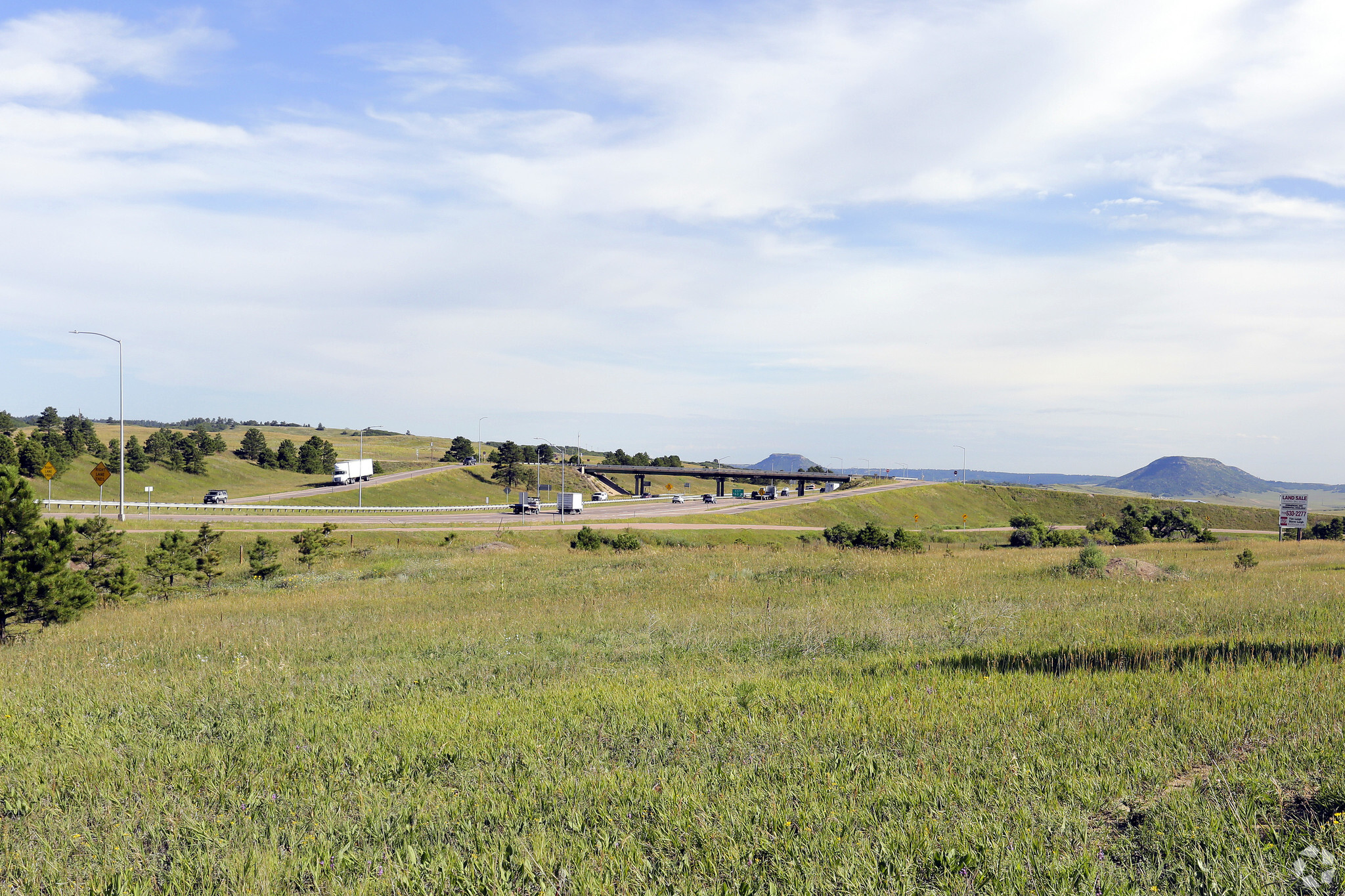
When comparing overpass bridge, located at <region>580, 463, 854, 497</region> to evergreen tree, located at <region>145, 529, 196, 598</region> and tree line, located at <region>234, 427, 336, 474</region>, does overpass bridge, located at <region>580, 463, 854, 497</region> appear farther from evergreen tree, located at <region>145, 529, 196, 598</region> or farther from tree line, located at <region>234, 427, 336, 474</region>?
evergreen tree, located at <region>145, 529, 196, 598</region>

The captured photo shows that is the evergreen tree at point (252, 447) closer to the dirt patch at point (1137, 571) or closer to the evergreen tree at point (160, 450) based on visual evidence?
the evergreen tree at point (160, 450)

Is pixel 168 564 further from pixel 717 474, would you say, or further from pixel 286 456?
pixel 717 474

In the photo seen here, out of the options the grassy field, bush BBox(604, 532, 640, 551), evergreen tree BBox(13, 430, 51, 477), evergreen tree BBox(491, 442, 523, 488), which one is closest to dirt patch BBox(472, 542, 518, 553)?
bush BBox(604, 532, 640, 551)

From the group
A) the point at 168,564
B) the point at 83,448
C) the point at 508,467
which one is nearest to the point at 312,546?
the point at 168,564

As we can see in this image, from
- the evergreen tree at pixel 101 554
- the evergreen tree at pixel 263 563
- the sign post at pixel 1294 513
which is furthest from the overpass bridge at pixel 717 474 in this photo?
the evergreen tree at pixel 101 554

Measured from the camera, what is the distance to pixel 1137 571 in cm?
1970

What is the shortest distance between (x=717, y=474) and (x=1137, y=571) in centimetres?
10966

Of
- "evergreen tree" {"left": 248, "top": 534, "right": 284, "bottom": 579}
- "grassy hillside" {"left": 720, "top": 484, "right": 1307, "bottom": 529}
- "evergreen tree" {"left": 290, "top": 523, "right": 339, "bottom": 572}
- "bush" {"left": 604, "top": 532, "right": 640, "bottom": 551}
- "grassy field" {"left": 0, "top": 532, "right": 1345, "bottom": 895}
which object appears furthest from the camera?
"grassy hillside" {"left": 720, "top": 484, "right": 1307, "bottom": 529}

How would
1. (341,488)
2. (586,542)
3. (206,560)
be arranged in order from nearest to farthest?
(206,560)
(586,542)
(341,488)

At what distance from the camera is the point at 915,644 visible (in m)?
11.0

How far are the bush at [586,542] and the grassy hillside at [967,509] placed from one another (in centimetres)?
3141

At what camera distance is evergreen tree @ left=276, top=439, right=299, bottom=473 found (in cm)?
11369

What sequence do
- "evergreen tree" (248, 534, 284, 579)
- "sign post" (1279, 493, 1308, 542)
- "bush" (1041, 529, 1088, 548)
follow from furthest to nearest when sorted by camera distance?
"bush" (1041, 529, 1088, 548)
"sign post" (1279, 493, 1308, 542)
"evergreen tree" (248, 534, 284, 579)

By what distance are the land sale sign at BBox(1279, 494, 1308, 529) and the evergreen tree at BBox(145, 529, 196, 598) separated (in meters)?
Answer: 58.5
